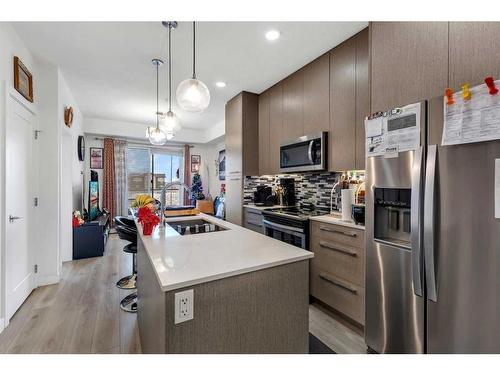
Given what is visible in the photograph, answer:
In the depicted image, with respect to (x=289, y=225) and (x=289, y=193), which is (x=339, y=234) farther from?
(x=289, y=193)

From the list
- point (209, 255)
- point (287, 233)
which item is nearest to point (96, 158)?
point (287, 233)

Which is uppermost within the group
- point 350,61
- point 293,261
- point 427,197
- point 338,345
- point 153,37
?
point 153,37

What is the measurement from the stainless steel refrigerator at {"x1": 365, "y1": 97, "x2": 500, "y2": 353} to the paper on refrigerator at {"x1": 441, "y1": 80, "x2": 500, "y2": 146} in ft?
0.13

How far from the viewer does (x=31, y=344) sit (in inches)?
75.5

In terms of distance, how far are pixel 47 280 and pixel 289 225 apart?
2.97m

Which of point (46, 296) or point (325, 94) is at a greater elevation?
point (325, 94)

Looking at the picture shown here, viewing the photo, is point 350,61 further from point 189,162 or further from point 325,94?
point 189,162

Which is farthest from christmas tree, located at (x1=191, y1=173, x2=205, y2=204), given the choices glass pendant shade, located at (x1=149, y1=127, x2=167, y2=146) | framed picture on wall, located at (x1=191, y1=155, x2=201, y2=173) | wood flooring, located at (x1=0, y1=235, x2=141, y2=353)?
wood flooring, located at (x1=0, y1=235, x2=141, y2=353)

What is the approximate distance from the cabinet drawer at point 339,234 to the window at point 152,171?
506 cm

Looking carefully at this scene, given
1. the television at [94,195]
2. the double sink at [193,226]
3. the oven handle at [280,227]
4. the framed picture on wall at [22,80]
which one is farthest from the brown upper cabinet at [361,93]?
the television at [94,195]
